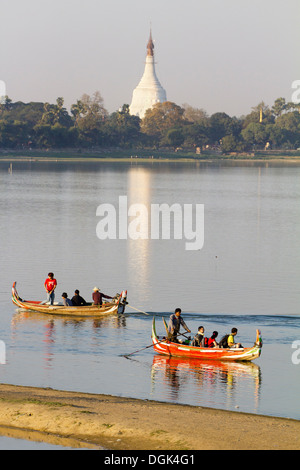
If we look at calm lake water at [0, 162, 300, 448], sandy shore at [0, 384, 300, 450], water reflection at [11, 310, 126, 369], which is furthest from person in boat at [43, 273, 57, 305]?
sandy shore at [0, 384, 300, 450]

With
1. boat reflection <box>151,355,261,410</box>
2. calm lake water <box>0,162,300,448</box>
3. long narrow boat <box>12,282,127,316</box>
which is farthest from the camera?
long narrow boat <box>12,282,127,316</box>

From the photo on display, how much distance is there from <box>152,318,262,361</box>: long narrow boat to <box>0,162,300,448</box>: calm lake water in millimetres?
335

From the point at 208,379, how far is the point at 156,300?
12.8 meters

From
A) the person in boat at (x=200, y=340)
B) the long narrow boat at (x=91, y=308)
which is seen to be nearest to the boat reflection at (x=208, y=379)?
the person in boat at (x=200, y=340)

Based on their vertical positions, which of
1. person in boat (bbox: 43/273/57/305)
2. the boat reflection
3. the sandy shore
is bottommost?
the boat reflection

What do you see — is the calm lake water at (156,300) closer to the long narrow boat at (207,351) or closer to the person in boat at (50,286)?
the long narrow boat at (207,351)

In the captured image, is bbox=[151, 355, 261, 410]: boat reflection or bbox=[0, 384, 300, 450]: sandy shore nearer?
bbox=[0, 384, 300, 450]: sandy shore

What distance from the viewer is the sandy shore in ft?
58.6

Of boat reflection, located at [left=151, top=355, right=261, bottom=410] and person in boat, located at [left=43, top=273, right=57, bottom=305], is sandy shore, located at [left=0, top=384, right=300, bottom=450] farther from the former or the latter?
person in boat, located at [left=43, top=273, right=57, bottom=305]

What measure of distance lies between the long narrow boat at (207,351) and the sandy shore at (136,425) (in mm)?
5954
